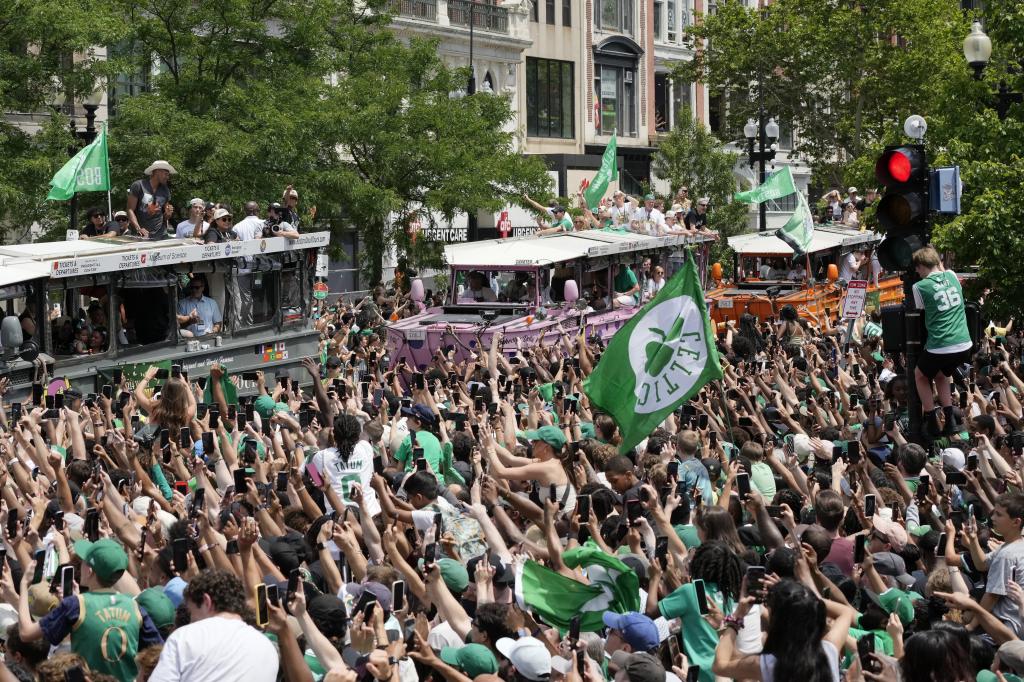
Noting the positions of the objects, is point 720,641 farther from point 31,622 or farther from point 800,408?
point 800,408

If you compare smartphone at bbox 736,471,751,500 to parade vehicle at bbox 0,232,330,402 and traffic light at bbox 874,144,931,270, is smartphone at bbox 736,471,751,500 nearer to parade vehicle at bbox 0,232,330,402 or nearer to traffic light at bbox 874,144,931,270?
traffic light at bbox 874,144,931,270

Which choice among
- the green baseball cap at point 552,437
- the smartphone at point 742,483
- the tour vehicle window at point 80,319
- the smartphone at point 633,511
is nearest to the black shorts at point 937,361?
the smartphone at point 742,483

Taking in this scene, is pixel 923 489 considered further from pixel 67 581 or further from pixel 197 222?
pixel 197 222

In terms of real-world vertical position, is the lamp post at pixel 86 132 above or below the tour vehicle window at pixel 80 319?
above

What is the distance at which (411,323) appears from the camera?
70.2 feet

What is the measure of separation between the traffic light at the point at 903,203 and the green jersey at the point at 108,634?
18.5ft

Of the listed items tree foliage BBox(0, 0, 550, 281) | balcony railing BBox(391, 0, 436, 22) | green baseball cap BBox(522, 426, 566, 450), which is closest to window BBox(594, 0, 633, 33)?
balcony railing BBox(391, 0, 436, 22)

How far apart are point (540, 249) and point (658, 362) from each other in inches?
498

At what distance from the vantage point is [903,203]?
10312 mm

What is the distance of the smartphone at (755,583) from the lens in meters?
6.19

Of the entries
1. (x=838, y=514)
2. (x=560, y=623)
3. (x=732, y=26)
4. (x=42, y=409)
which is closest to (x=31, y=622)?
(x=560, y=623)

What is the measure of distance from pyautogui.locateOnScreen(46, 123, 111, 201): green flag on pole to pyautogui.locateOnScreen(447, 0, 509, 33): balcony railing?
2803cm

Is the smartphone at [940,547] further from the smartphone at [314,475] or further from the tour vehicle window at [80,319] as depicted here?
the tour vehicle window at [80,319]

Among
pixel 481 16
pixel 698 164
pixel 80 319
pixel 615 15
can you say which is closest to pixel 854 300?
pixel 80 319
